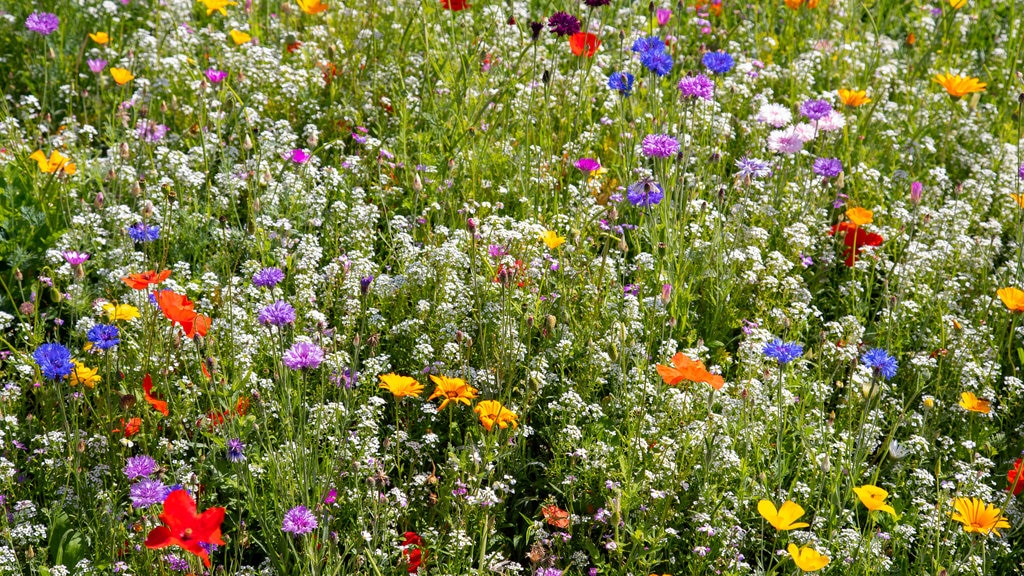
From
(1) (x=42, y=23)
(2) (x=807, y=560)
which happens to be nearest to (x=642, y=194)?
(2) (x=807, y=560)

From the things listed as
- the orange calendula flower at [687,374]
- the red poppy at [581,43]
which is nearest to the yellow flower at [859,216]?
the red poppy at [581,43]

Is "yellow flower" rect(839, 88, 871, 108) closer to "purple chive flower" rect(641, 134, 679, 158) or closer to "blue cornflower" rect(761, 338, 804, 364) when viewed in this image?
"purple chive flower" rect(641, 134, 679, 158)

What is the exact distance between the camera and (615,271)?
3.01 meters

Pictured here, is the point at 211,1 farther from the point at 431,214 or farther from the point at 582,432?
the point at 582,432

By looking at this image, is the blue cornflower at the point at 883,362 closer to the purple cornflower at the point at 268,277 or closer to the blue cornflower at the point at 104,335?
the purple cornflower at the point at 268,277

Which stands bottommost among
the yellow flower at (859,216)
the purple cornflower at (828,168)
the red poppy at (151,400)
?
the red poppy at (151,400)

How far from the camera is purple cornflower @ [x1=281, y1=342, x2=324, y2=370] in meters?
2.19

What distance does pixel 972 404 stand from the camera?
2.60 metres

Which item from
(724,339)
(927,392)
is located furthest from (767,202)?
(927,392)

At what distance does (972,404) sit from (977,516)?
0.46 metres

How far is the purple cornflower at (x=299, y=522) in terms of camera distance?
6.58 feet

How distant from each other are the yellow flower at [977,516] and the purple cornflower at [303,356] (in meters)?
1.42

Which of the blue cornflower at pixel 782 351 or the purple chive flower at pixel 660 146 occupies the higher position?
the purple chive flower at pixel 660 146

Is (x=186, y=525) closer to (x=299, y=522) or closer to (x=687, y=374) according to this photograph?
(x=299, y=522)
